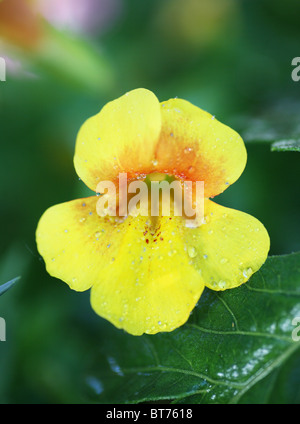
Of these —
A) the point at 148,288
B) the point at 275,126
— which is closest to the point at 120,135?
the point at 148,288

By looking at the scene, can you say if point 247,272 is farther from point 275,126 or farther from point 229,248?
point 275,126

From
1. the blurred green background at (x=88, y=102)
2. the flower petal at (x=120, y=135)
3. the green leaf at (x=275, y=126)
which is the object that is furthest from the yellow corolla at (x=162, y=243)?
the blurred green background at (x=88, y=102)

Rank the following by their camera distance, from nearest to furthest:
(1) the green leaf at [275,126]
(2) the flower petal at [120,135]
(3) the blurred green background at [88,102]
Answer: (2) the flower petal at [120,135] < (1) the green leaf at [275,126] < (3) the blurred green background at [88,102]

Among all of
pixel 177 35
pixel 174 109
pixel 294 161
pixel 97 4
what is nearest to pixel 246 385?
pixel 174 109

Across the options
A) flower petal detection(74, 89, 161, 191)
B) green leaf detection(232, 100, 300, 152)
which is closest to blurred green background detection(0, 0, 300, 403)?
green leaf detection(232, 100, 300, 152)

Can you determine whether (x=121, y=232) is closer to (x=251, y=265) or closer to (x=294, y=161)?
(x=251, y=265)

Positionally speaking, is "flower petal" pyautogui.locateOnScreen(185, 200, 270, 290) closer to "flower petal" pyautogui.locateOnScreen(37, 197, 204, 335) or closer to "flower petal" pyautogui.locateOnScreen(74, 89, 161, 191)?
"flower petal" pyautogui.locateOnScreen(37, 197, 204, 335)

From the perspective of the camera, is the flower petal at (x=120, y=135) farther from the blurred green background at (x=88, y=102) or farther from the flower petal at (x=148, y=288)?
the blurred green background at (x=88, y=102)
